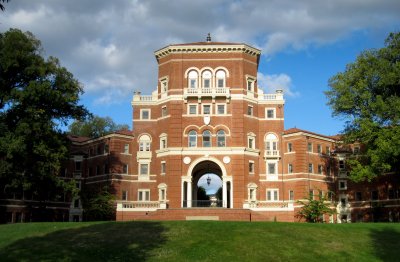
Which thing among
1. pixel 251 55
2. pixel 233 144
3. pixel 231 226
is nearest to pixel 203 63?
pixel 251 55

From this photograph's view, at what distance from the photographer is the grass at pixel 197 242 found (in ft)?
94.7

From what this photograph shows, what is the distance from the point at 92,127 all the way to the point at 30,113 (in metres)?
51.9

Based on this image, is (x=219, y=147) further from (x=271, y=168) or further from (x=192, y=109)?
(x=271, y=168)

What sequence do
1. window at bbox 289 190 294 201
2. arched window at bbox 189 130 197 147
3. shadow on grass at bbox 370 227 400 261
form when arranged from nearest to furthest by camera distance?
shadow on grass at bbox 370 227 400 261, arched window at bbox 189 130 197 147, window at bbox 289 190 294 201

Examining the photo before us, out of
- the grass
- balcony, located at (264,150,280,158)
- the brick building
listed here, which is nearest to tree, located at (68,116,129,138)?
the brick building

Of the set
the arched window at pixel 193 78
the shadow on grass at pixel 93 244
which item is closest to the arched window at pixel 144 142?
the arched window at pixel 193 78

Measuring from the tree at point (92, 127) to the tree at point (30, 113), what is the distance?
47.5 meters

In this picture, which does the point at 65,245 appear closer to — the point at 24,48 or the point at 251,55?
the point at 24,48

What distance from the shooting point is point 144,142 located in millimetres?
64812

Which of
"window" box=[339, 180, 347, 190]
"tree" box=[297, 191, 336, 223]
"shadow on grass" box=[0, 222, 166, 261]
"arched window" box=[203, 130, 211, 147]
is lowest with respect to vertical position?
"shadow on grass" box=[0, 222, 166, 261]

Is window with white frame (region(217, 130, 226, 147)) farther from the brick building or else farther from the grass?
A: the grass

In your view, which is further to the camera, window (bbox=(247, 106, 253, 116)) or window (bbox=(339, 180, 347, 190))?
window (bbox=(339, 180, 347, 190))

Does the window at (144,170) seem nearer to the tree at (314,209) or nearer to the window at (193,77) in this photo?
the window at (193,77)

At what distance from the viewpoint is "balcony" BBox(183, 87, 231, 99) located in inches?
2373
